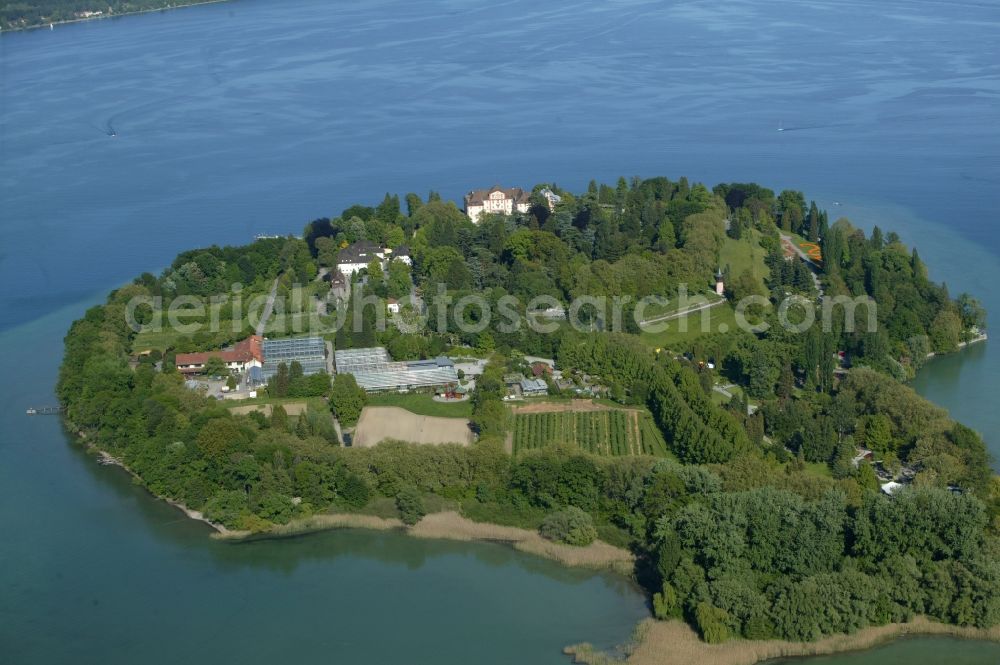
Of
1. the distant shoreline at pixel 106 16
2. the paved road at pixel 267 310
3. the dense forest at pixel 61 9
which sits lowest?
the paved road at pixel 267 310

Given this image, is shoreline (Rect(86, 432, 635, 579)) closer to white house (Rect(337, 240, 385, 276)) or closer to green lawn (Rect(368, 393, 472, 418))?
green lawn (Rect(368, 393, 472, 418))

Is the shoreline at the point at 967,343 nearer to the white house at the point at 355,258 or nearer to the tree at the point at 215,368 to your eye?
the white house at the point at 355,258

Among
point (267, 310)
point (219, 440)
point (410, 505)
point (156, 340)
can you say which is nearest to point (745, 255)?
point (267, 310)

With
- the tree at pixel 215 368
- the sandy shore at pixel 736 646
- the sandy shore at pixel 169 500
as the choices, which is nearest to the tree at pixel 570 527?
the sandy shore at pixel 736 646

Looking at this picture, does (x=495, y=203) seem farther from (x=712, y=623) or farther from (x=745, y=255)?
(x=712, y=623)

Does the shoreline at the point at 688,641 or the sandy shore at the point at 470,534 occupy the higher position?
the sandy shore at the point at 470,534

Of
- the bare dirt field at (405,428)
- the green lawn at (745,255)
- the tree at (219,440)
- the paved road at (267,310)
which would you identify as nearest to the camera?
the tree at (219,440)

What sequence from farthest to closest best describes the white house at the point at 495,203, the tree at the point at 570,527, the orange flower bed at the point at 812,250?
1. the white house at the point at 495,203
2. the orange flower bed at the point at 812,250
3. the tree at the point at 570,527

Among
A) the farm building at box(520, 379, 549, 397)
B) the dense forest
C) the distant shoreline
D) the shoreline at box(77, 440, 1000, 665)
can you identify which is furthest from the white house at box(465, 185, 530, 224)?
the dense forest

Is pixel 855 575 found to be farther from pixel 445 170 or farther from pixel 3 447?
pixel 445 170
